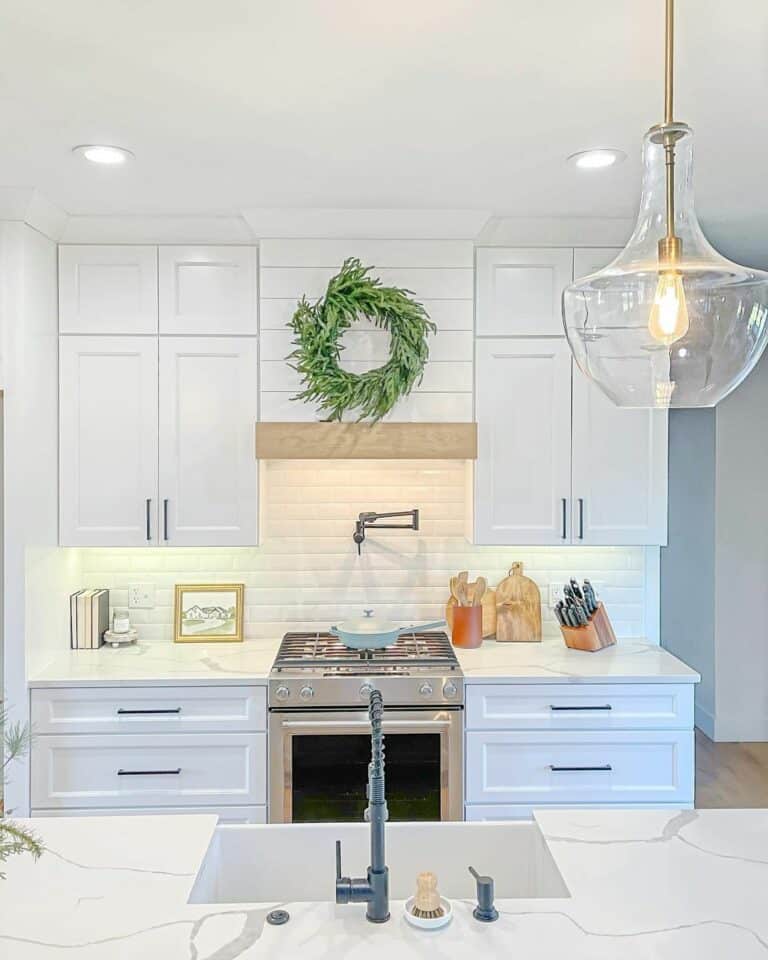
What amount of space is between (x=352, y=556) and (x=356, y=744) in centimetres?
93

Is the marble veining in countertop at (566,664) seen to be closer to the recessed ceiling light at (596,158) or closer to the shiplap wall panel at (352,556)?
the shiplap wall panel at (352,556)

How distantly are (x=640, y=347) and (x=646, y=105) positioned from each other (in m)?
1.17

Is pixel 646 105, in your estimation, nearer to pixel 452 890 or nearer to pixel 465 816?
pixel 452 890

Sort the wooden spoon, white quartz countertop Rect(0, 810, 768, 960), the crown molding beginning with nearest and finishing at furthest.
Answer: white quartz countertop Rect(0, 810, 768, 960) → the crown molding → the wooden spoon

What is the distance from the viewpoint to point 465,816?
120 inches

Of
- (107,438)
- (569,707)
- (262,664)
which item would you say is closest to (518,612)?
(569,707)

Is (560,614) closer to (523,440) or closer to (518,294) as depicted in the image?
(523,440)

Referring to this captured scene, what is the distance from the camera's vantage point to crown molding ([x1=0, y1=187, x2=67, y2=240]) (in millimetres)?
2893

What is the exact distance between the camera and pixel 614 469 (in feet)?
11.2

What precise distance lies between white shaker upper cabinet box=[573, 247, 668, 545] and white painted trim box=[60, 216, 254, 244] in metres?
1.41

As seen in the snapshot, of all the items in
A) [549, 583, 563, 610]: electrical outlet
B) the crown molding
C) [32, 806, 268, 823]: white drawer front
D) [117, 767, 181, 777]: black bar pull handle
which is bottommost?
[32, 806, 268, 823]: white drawer front

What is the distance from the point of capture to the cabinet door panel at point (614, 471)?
3.41m

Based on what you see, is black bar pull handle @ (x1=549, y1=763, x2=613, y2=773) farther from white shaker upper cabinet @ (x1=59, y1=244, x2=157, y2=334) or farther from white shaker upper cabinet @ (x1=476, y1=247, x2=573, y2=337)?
white shaker upper cabinet @ (x1=59, y1=244, x2=157, y2=334)

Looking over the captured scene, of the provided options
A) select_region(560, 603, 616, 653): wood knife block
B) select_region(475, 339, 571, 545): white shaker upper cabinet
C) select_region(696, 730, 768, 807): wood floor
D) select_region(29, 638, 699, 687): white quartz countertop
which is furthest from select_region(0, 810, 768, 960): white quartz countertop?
select_region(696, 730, 768, 807): wood floor
